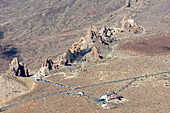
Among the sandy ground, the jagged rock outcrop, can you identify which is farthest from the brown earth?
the jagged rock outcrop

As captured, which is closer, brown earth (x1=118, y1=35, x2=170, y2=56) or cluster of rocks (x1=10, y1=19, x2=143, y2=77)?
cluster of rocks (x1=10, y1=19, x2=143, y2=77)

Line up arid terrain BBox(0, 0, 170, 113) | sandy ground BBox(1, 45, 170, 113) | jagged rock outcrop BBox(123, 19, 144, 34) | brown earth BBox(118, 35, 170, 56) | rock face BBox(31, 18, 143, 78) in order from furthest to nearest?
jagged rock outcrop BBox(123, 19, 144, 34) → brown earth BBox(118, 35, 170, 56) → rock face BBox(31, 18, 143, 78) → arid terrain BBox(0, 0, 170, 113) → sandy ground BBox(1, 45, 170, 113)

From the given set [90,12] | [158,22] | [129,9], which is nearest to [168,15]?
[158,22]

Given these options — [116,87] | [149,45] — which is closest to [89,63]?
[116,87]

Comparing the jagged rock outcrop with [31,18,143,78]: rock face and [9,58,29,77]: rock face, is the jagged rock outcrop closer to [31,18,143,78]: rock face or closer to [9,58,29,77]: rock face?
[31,18,143,78]: rock face

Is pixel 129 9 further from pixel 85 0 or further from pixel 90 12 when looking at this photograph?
pixel 85 0

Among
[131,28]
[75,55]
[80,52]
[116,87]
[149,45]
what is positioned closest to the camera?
[116,87]

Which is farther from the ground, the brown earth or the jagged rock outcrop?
the jagged rock outcrop

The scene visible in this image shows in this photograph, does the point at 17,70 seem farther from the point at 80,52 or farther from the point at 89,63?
the point at 89,63
